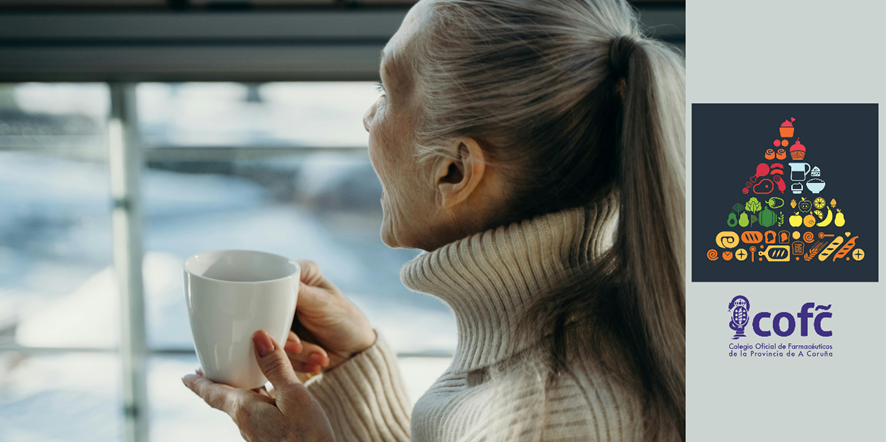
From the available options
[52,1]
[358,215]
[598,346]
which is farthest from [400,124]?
[358,215]

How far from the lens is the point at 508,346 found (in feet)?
1.86

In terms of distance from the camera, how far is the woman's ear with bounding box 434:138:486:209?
1.81 ft

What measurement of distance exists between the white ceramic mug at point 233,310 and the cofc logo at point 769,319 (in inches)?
18.9

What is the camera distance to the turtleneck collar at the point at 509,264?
0.56 m

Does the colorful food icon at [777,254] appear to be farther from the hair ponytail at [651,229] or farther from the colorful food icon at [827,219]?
the hair ponytail at [651,229]

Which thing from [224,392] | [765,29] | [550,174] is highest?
[765,29]

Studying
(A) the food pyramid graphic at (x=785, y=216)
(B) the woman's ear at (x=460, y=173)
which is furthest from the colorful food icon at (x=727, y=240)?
(B) the woman's ear at (x=460, y=173)

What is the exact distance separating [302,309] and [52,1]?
1.38m

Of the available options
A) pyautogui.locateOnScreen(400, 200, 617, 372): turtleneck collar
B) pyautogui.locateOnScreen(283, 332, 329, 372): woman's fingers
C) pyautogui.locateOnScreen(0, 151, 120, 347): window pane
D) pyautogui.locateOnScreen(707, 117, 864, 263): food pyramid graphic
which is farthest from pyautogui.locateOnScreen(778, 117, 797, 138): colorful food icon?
pyautogui.locateOnScreen(0, 151, 120, 347): window pane

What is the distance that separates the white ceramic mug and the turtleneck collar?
0.17 meters

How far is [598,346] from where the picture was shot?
0.52m

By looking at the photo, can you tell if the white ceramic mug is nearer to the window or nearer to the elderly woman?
the elderly woman

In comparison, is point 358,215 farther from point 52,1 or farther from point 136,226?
point 52,1

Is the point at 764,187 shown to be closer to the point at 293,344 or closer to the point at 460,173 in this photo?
the point at 460,173
